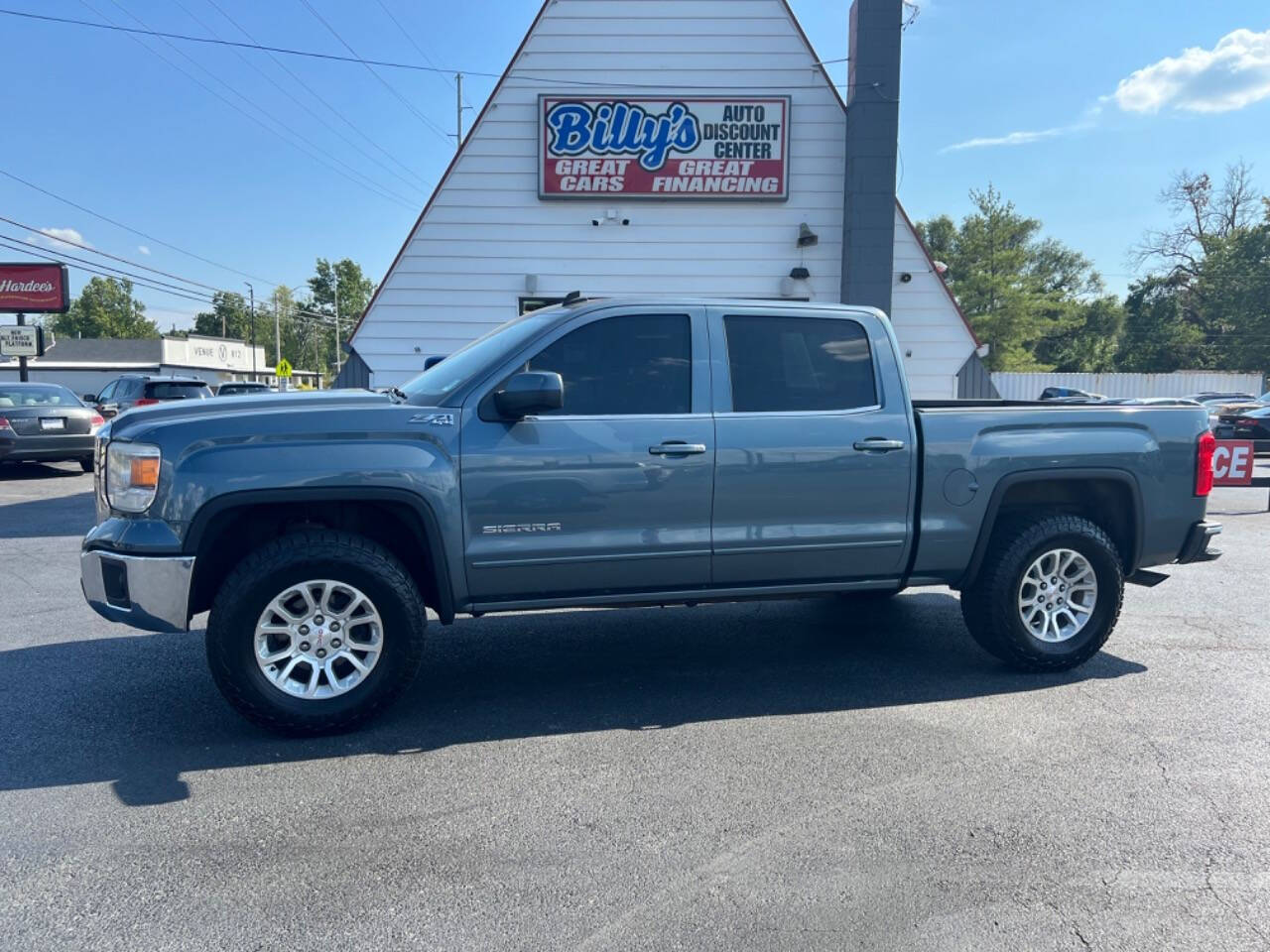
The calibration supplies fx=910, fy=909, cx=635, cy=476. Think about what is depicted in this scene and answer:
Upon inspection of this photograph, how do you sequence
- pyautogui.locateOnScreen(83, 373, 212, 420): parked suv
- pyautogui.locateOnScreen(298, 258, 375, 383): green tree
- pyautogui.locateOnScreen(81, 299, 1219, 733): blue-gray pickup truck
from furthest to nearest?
pyautogui.locateOnScreen(298, 258, 375, 383): green tree < pyautogui.locateOnScreen(83, 373, 212, 420): parked suv < pyautogui.locateOnScreen(81, 299, 1219, 733): blue-gray pickup truck

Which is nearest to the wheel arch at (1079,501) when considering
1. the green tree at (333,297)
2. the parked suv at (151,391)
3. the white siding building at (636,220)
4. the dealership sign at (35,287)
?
the white siding building at (636,220)

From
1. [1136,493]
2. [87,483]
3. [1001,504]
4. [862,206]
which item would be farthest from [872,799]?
[87,483]

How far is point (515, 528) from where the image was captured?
4363 mm

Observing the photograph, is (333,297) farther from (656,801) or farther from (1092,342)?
(656,801)

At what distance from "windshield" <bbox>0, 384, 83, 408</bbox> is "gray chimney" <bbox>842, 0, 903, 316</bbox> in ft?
41.8

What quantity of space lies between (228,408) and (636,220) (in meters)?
10.5

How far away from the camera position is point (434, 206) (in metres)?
13.7

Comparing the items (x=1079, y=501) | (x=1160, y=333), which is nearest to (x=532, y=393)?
(x=1079, y=501)

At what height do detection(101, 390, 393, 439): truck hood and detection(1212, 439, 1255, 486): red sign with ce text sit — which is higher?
detection(101, 390, 393, 439): truck hood

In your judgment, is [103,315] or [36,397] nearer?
[36,397]

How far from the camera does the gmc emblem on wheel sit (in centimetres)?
434

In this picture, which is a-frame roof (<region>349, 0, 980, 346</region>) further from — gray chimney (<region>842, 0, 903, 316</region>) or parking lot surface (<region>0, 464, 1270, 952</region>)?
parking lot surface (<region>0, 464, 1270, 952</region>)

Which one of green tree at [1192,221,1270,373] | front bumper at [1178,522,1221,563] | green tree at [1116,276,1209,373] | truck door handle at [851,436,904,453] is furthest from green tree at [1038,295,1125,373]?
truck door handle at [851,436,904,453]

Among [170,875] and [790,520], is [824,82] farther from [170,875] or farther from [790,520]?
[170,875]
